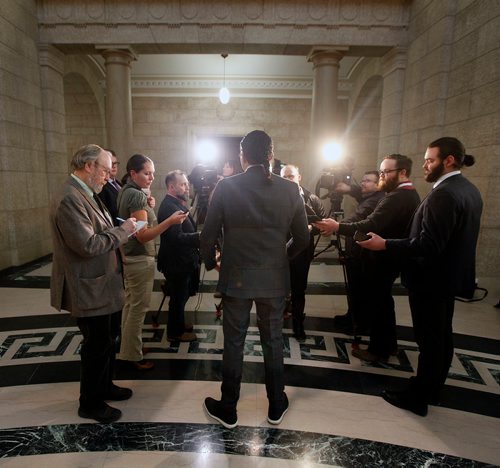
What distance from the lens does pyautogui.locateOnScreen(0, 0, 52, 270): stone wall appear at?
16.7ft

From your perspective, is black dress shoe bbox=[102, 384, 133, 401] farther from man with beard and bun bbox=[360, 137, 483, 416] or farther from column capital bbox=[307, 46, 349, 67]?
column capital bbox=[307, 46, 349, 67]

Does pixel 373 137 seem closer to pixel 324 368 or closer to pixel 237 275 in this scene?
pixel 324 368

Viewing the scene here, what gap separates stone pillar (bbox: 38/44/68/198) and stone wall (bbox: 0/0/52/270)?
0.09 metres

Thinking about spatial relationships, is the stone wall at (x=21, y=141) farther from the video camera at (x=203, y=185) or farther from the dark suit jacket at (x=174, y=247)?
the dark suit jacket at (x=174, y=247)

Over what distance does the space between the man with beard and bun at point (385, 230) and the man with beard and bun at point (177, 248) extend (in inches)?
40.1

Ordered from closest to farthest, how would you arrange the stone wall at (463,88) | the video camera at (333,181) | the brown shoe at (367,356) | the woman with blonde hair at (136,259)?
the woman with blonde hair at (136,259)
the brown shoe at (367,356)
the stone wall at (463,88)
the video camera at (333,181)

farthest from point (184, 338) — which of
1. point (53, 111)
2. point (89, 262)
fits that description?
point (53, 111)

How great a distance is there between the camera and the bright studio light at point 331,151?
19.5 ft

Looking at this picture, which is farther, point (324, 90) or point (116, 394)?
point (324, 90)

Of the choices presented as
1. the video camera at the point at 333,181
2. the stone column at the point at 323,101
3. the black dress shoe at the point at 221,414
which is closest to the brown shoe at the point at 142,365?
the black dress shoe at the point at 221,414

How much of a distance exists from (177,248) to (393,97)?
17.2ft

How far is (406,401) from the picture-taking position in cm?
215

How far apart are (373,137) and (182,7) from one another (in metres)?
5.69

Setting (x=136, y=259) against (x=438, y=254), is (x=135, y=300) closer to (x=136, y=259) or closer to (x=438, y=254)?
(x=136, y=259)
